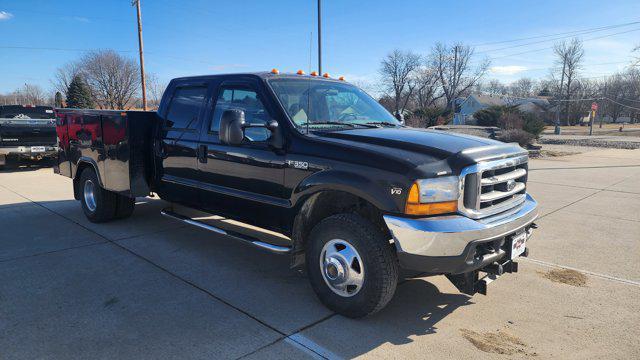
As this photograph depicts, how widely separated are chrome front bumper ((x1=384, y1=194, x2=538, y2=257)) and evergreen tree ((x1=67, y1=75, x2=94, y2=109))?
5444cm

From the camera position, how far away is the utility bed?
211 inches

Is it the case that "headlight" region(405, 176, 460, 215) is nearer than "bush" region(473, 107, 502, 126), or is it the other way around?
"headlight" region(405, 176, 460, 215)

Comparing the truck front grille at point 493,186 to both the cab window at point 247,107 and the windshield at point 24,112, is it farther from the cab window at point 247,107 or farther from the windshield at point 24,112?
the windshield at point 24,112

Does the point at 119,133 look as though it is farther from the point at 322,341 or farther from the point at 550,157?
the point at 550,157

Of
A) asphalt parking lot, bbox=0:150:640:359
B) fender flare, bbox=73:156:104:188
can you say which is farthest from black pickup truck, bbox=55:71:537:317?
fender flare, bbox=73:156:104:188

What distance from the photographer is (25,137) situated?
12250 millimetres

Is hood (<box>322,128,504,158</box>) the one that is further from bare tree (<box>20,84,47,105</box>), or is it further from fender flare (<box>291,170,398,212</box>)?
bare tree (<box>20,84,47,105</box>)

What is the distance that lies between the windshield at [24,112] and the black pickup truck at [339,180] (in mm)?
10056

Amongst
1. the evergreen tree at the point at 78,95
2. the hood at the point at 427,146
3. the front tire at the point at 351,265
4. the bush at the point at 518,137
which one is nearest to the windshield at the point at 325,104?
the hood at the point at 427,146

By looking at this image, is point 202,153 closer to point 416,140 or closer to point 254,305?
point 254,305

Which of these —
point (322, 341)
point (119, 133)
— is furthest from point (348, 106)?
point (119, 133)

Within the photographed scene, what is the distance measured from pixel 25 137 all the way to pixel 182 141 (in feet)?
32.3

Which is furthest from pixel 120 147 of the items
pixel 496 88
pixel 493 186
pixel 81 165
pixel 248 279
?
pixel 496 88

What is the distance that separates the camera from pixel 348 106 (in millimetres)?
4582
